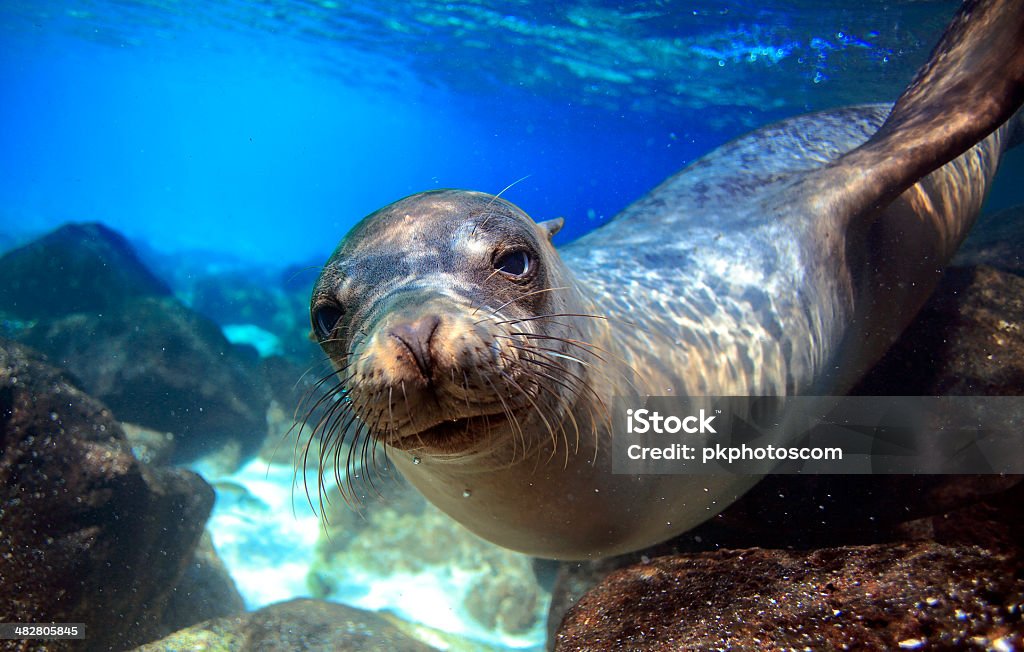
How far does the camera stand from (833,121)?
4.40m

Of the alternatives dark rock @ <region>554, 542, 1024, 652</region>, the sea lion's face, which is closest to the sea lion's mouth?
the sea lion's face

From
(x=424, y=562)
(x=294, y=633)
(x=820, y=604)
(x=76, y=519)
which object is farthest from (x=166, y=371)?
(x=820, y=604)

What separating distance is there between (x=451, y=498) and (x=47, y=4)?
36.1m

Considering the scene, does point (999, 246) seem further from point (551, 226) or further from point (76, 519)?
point (76, 519)

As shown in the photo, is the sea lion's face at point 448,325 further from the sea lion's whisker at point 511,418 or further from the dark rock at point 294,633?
the dark rock at point 294,633

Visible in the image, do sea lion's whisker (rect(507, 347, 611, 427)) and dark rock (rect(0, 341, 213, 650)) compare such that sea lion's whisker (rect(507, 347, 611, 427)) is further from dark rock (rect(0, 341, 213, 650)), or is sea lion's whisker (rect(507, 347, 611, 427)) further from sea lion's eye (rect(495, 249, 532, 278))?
dark rock (rect(0, 341, 213, 650))

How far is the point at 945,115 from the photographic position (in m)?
2.70

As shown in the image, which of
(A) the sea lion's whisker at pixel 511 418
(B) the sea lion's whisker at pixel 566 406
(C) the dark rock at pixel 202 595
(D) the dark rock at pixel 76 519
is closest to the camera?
(A) the sea lion's whisker at pixel 511 418

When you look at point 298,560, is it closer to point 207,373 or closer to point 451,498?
point 207,373

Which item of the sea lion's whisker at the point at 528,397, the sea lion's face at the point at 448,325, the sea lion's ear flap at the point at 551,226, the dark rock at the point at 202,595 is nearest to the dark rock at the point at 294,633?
the dark rock at the point at 202,595

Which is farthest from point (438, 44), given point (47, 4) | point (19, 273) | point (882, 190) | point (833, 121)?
point (882, 190)

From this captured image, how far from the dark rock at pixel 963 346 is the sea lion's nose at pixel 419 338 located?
9.56 feet

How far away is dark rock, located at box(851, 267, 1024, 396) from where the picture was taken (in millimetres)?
3084

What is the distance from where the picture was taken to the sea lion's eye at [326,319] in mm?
1955
